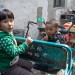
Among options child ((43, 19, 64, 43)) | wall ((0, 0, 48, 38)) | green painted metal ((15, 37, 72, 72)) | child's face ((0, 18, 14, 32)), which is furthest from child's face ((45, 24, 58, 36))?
wall ((0, 0, 48, 38))

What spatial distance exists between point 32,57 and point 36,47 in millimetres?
175

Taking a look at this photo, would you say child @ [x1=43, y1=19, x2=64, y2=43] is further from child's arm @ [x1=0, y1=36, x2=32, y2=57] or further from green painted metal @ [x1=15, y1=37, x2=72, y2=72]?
child's arm @ [x1=0, y1=36, x2=32, y2=57]

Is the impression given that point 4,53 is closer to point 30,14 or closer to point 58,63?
point 58,63

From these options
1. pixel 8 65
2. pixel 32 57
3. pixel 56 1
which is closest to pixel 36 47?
pixel 32 57

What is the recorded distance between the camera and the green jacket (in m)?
2.88

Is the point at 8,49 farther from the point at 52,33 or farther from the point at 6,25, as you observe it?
the point at 52,33

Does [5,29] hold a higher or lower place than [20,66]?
higher

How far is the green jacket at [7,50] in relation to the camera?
9.43 feet

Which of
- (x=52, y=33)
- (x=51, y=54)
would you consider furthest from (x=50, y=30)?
(x=51, y=54)

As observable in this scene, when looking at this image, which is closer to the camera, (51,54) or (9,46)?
(9,46)

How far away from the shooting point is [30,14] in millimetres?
8648

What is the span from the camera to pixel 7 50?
287 cm

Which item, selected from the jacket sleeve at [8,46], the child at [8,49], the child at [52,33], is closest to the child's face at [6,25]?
the child at [8,49]

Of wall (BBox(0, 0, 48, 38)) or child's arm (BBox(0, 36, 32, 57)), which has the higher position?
wall (BBox(0, 0, 48, 38))
